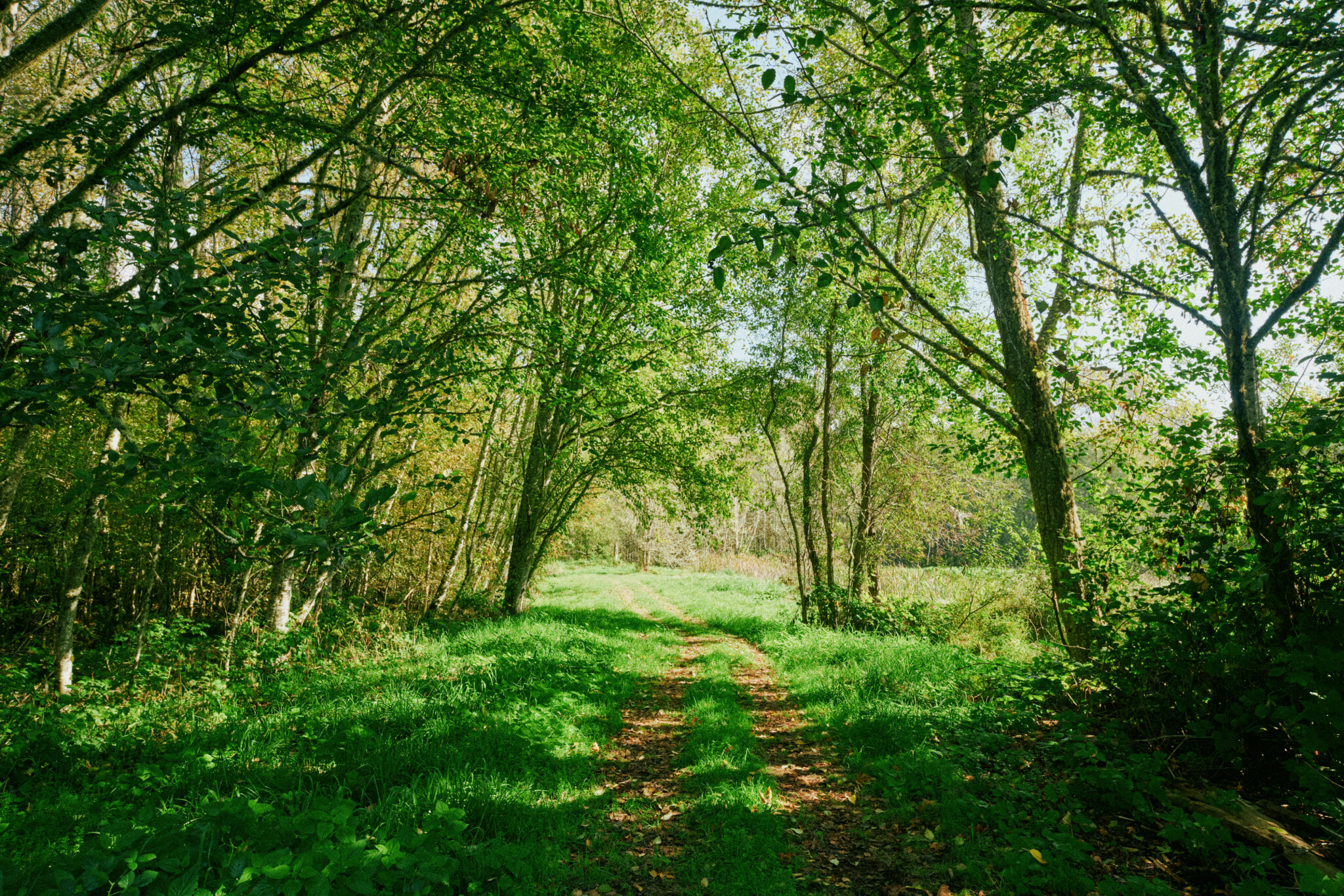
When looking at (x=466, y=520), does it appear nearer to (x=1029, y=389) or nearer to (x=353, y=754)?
(x=353, y=754)

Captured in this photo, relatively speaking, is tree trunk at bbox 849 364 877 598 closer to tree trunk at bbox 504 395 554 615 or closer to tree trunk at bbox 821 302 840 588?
tree trunk at bbox 821 302 840 588

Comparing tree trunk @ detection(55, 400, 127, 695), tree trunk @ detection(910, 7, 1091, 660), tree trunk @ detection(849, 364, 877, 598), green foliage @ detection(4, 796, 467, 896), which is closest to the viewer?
green foliage @ detection(4, 796, 467, 896)

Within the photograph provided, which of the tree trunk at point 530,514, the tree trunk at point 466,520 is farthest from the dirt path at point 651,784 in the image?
the tree trunk at point 466,520

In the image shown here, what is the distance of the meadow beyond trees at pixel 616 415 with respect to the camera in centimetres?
287

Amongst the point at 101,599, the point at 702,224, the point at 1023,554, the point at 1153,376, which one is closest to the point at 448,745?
the point at 702,224

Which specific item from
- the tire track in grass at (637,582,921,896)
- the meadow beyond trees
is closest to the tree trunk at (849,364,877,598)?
the meadow beyond trees

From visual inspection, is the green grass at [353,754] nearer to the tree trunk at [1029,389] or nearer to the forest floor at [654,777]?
the forest floor at [654,777]

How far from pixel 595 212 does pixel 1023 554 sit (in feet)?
34.9

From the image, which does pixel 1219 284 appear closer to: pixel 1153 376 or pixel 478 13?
pixel 1153 376

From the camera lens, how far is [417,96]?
22.3ft

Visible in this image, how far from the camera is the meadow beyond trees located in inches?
113

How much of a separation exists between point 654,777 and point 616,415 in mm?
7414

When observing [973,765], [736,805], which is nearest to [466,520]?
[736,805]

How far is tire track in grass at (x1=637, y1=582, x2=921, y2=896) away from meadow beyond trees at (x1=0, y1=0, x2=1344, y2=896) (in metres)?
0.04
